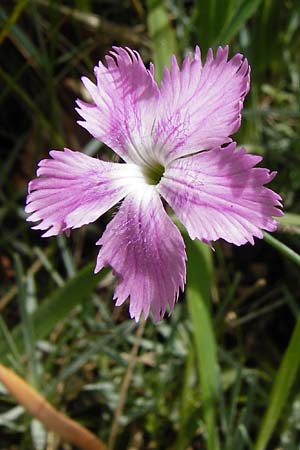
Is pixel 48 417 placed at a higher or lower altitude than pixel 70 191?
lower

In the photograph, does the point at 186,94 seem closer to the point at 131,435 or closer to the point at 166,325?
the point at 166,325

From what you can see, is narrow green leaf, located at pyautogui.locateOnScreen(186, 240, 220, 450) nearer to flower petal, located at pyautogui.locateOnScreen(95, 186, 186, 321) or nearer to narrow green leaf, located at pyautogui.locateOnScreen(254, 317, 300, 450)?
narrow green leaf, located at pyautogui.locateOnScreen(254, 317, 300, 450)

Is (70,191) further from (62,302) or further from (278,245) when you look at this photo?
(62,302)

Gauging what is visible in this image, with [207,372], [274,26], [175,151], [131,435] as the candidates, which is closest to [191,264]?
[207,372]

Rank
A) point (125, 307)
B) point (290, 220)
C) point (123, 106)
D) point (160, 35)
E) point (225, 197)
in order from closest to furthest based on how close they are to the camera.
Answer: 1. point (225, 197)
2. point (123, 106)
3. point (290, 220)
4. point (160, 35)
5. point (125, 307)

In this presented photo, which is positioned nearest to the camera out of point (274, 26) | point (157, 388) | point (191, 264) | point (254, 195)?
point (254, 195)

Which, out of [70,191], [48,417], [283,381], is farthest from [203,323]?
[70,191]

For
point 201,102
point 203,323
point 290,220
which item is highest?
point 201,102

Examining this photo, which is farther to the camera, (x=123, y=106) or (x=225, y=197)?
(x=123, y=106)
